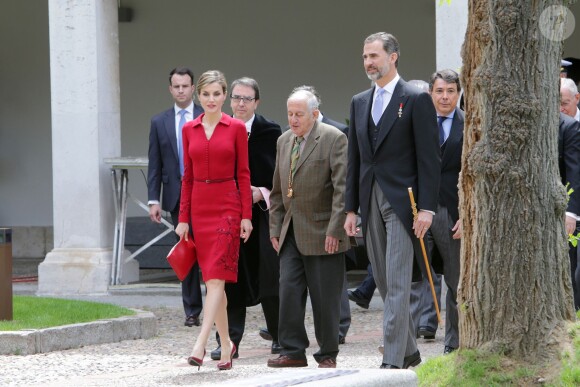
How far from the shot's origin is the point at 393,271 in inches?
284

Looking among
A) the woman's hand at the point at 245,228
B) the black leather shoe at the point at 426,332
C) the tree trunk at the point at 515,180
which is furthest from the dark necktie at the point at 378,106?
the black leather shoe at the point at 426,332

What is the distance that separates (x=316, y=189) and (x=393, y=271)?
88 centimetres

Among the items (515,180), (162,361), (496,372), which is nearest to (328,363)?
(162,361)

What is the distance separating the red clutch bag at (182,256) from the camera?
26.2 feet

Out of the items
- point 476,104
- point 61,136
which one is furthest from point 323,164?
point 61,136

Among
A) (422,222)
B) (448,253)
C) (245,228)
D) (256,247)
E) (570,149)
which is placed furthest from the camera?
(570,149)

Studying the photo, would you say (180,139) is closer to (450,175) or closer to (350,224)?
(450,175)

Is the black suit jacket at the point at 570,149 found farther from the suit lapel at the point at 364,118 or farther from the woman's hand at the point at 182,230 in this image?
the woman's hand at the point at 182,230

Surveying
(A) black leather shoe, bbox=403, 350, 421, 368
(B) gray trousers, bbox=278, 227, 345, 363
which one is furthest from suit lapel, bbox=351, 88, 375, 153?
(A) black leather shoe, bbox=403, 350, 421, 368

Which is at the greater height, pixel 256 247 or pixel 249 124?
pixel 249 124

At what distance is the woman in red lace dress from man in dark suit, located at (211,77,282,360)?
641mm

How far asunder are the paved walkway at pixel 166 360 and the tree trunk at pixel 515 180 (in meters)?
1.03

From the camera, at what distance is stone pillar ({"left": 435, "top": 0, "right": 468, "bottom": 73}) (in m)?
12.3

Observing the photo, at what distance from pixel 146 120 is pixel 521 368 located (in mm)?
11939
